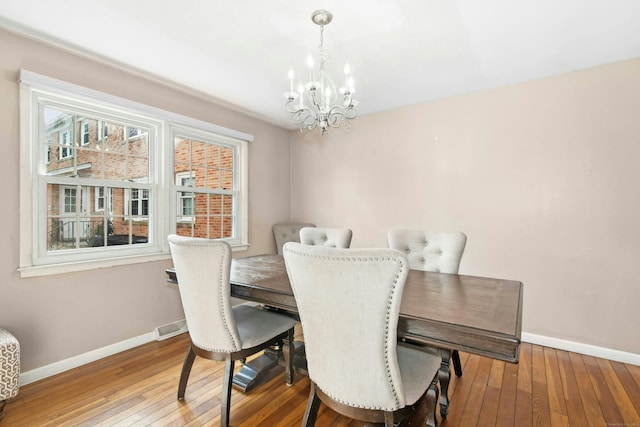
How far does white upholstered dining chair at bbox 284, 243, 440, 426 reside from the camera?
98 cm

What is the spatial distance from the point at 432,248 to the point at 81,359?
274cm

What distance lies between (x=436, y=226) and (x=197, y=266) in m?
2.47

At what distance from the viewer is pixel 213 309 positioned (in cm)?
153

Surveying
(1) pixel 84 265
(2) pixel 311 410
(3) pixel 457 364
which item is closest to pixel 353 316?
(2) pixel 311 410

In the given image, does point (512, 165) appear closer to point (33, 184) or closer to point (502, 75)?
point (502, 75)

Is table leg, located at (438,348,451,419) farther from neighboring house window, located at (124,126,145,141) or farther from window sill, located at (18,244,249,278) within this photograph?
neighboring house window, located at (124,126,145,141)

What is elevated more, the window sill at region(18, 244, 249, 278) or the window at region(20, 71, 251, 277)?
the window at region(20, 71, 251, 277)

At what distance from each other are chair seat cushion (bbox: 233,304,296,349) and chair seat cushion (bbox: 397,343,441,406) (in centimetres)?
73

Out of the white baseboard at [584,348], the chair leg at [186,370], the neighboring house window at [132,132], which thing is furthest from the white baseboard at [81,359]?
the white baseboard at [584,348]

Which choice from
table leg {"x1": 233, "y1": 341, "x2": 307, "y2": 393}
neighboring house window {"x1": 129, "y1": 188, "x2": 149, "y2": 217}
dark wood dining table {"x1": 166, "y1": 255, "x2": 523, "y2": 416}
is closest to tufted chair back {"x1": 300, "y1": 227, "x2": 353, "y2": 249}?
dark wood dining table {"x1": 166, "y1": 255, "x2": 523, "y2": 416}

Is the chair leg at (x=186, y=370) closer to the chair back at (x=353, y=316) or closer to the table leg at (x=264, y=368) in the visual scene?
the table leg at (x=264, y=368)

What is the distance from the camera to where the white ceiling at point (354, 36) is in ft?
5.70

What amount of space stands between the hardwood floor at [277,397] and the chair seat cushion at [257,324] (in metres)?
0.44

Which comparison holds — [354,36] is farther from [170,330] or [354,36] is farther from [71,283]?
[170,330]
